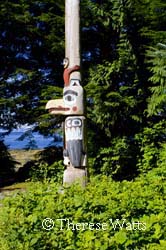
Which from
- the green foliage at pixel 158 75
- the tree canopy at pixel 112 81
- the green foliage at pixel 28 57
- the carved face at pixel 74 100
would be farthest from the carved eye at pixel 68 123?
the green foliage at pixel 28 57

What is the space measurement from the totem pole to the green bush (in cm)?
204

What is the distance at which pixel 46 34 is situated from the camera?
10.3 metres

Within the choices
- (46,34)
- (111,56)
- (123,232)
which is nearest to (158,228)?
(123,232)

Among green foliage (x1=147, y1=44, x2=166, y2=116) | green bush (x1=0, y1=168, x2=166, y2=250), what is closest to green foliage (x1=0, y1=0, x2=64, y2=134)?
green foliage (x1=147, y1=44, x2=166, y2=116)

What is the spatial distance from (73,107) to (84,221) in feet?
10.1

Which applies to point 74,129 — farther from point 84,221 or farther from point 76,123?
point 84,221

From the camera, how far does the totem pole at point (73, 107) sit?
5195 mm

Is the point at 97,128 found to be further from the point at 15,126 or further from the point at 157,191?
the point at 157,191

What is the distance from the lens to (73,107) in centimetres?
534

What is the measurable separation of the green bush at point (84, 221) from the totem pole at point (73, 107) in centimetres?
204

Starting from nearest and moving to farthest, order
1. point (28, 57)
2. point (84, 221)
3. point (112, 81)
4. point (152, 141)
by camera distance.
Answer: point (84, 221) < point (152, 141) < point (112, 81) < point (28, 57)

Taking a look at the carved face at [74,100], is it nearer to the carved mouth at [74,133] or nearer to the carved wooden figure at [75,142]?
the carved wooden figure at [75,142]

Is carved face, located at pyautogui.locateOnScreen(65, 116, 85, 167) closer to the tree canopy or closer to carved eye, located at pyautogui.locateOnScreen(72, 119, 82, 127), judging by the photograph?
carved eye, located at pyautogui.locateOnScreen(72, 119, 82, 127)

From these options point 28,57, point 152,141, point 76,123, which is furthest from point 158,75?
point 28,57
